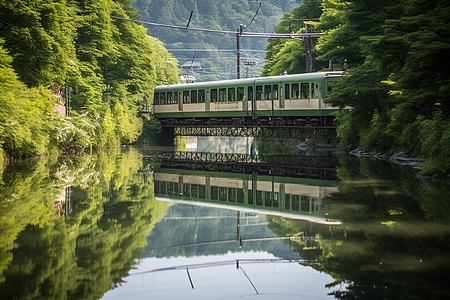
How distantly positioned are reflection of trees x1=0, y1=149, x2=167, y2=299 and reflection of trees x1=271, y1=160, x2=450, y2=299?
193 cm

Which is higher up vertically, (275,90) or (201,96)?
(201,96)

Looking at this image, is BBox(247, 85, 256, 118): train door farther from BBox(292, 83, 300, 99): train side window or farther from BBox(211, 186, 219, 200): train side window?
BBox(211, 186, 219, 200): train side window

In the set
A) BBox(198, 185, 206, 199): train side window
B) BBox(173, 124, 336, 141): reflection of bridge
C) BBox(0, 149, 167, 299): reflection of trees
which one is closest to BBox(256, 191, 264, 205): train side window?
BBox(198, 185, 206, 199): train side window

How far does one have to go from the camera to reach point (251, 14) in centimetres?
18038

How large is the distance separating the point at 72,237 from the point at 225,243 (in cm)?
181

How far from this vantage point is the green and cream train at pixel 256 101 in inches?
1362

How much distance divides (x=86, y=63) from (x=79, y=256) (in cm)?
3180

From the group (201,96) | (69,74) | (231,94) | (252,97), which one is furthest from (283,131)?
(69,74)

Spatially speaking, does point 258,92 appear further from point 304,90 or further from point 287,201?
point 287,201

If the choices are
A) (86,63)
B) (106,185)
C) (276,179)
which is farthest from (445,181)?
(86,63)

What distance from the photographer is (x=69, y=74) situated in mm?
32188

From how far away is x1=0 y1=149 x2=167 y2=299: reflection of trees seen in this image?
520 centimetres

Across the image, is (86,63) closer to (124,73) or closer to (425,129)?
(124,73)

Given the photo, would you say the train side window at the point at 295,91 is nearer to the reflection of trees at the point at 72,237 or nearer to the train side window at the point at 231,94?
the train side window at the point at 231,94
